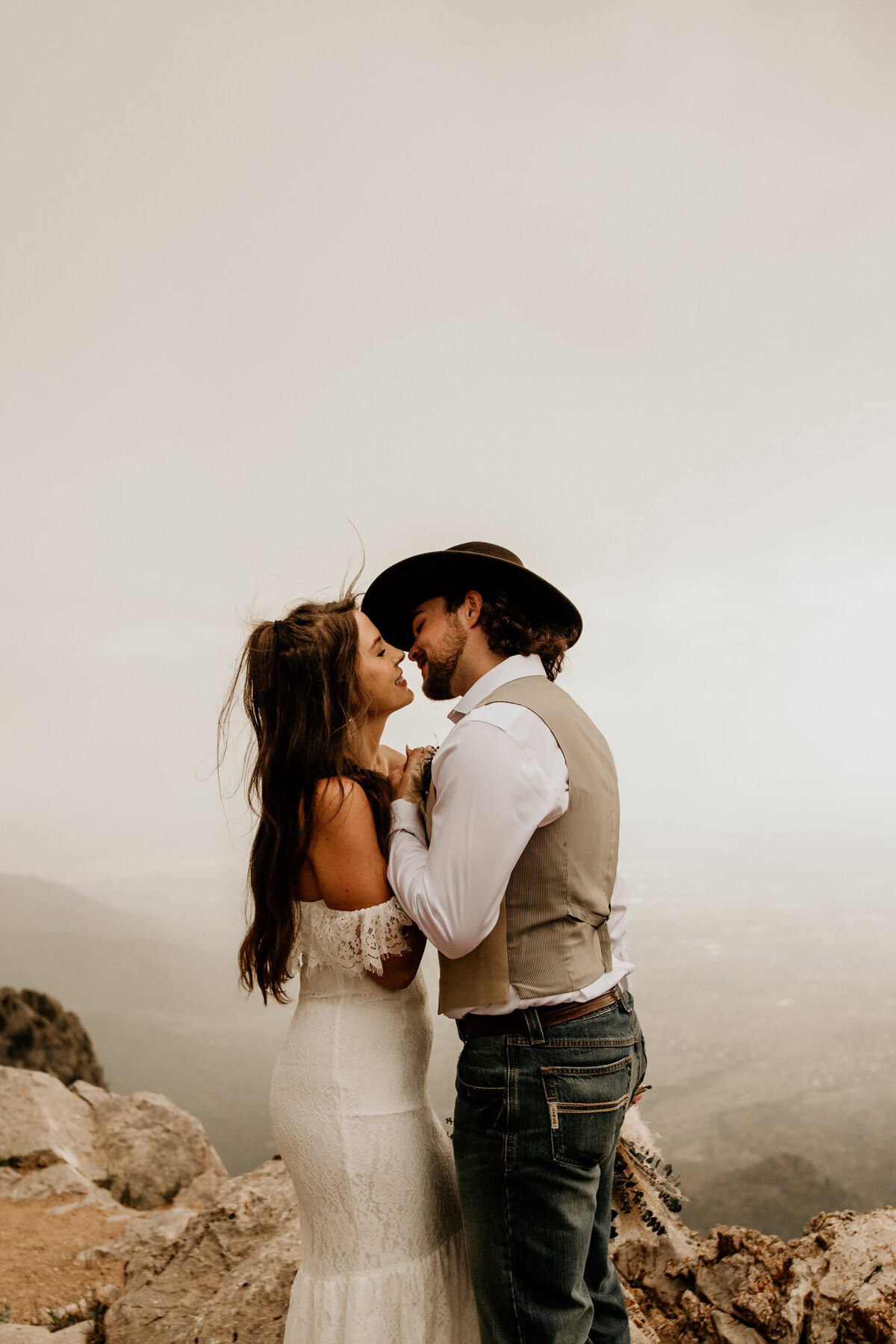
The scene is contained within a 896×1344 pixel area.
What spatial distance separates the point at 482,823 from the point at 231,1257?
3080 millimetres

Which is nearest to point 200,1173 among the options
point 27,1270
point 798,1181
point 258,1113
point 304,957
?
point 258,1113

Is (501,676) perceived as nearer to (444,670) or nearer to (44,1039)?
(444,670)

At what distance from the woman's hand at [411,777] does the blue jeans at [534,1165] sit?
1.92ft

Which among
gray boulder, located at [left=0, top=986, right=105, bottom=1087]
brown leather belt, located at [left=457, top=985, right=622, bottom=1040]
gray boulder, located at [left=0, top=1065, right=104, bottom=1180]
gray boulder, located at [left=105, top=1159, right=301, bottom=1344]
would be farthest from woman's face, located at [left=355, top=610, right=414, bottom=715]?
gray boulder, located at [left=0, top=986, right=105, bottom=1087]

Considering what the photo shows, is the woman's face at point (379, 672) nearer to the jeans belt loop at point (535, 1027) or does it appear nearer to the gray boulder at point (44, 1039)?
the jeans belt loop at point (535, 1027)

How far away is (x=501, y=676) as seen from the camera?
206 centimetres

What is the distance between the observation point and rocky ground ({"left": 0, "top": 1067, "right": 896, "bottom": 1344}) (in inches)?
105

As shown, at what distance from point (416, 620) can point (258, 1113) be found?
644 cm

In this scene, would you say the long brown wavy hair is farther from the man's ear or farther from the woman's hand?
the man's ear

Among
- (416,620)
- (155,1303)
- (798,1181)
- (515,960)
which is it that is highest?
(416,620)

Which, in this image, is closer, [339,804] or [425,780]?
[339,804]

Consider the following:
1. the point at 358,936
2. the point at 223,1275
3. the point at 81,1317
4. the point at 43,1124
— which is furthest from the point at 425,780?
the point at 43,1124

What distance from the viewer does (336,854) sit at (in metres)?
1.99

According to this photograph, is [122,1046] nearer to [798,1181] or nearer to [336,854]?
[798,1181]
